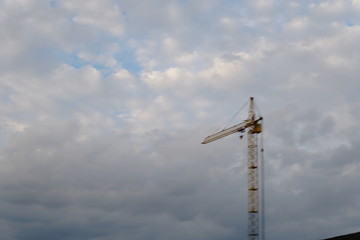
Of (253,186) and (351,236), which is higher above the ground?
(253,186)

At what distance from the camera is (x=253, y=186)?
644 feet

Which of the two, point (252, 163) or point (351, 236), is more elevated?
point (252, 163)

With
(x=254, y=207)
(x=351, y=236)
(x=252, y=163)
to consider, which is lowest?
(x=351, y=236)

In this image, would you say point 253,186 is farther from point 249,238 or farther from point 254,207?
point 249,238

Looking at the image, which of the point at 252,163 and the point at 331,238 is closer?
the point at 331,238

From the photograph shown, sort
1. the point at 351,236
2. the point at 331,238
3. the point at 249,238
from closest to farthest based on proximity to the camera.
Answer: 1. the point at 351,236
2. the point at 331,238
3. the point at 249,238

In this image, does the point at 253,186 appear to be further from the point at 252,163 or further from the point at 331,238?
the point at 331,238

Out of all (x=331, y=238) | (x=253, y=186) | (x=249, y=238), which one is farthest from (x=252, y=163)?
(x=331, y=238)

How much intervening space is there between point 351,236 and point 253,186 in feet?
203

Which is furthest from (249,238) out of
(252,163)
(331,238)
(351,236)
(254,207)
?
(351,236)

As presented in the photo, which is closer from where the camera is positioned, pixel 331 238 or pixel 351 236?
pixel 351 236

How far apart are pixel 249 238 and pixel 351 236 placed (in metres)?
56.1

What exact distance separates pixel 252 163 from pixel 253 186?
30.4 ft

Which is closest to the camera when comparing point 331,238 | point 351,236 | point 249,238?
point 351,236
